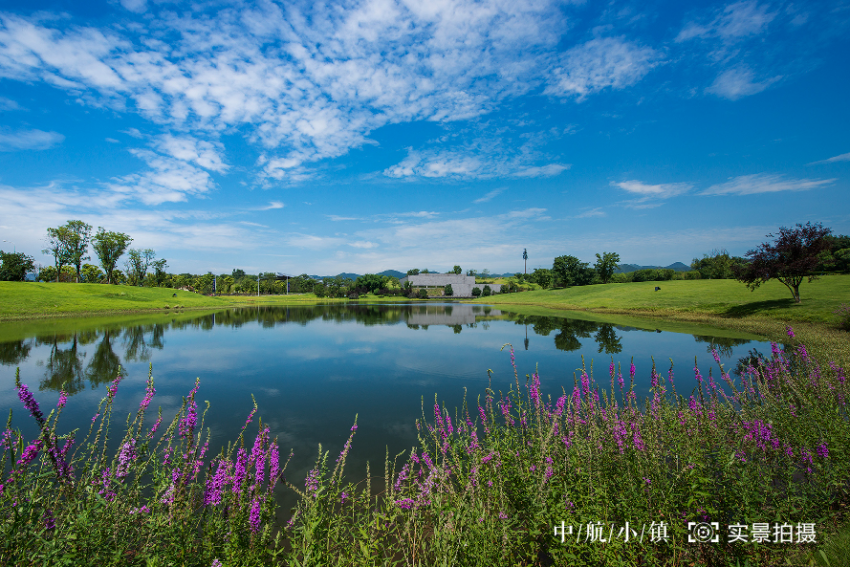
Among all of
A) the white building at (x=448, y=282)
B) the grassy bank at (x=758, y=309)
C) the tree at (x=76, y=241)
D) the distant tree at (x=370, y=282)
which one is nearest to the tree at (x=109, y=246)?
the tree at (x=76, y=241)

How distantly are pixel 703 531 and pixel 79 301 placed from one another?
57836mm

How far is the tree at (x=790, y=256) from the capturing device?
2228 cm

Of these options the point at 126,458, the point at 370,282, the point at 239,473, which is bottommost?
the point at 239,473

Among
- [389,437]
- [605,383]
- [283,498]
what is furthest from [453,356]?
[283,498]

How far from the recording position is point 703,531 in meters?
3.53

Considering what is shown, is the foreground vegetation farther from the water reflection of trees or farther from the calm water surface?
the water reflection of trees

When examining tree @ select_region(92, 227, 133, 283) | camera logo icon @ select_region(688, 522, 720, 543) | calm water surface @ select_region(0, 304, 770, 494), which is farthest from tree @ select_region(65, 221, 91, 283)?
camera logo icon @ select_region(688, 522, 720, 543)

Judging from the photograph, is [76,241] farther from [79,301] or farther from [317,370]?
[317,370]

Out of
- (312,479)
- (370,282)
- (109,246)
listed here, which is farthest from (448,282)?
(312,479)

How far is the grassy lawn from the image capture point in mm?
34412

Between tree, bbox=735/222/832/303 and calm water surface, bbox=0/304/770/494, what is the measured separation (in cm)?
953

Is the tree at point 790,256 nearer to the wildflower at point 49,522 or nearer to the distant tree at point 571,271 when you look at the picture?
the wildflower at point 49,522

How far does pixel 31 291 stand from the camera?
40531mm

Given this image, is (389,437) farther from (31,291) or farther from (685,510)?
(31,291)
